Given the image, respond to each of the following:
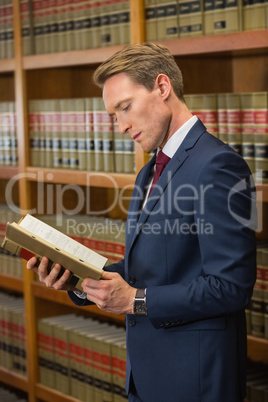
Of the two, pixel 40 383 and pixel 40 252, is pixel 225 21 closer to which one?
pixel 40 252

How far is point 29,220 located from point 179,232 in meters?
0.40

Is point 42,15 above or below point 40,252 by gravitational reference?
above

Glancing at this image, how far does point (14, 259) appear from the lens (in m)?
3.10

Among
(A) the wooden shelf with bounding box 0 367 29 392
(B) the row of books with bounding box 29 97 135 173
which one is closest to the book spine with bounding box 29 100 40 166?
(B) the row of books with bounding box 29 97 135 173

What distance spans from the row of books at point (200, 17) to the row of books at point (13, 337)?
1588mm

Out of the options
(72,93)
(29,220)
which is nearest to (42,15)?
(72,93)

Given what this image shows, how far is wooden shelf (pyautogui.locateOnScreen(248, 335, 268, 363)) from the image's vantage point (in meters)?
2.08

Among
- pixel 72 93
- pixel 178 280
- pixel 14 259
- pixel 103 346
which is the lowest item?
pixel 103 346

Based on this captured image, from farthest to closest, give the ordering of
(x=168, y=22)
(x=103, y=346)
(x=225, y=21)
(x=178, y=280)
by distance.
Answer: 1. (x=103, y=346)
2. (x=168, y=22)
3. (x=225, y=21)
4. (x=178, y=280)

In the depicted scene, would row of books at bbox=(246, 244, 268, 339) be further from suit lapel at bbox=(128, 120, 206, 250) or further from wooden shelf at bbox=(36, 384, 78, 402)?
wooden shelf at bbox=(36, 384, 78, 402)

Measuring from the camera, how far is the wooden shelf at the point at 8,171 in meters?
2.93

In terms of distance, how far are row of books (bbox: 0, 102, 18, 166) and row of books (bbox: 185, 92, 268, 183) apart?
3.67ft

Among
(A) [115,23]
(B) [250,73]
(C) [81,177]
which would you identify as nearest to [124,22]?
(A) [115,23]

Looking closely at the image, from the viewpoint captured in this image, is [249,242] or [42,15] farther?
[42,15]
